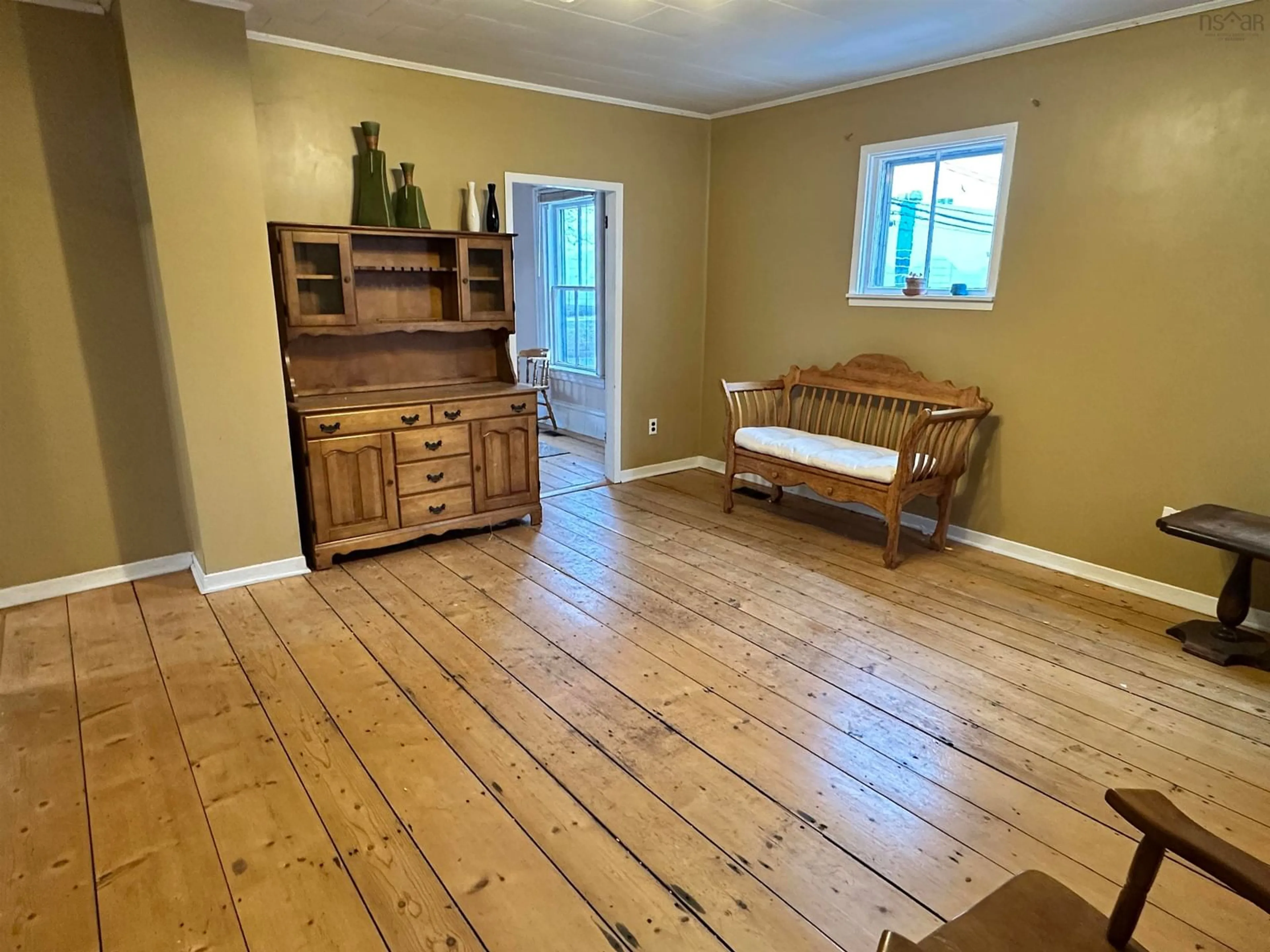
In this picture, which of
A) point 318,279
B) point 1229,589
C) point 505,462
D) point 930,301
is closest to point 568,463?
point 505,462

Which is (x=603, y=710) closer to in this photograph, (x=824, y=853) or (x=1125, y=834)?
(x=824, y=853)

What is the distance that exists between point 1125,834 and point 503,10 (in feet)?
11.9

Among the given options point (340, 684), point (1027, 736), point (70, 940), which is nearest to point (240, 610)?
point (340, 684)

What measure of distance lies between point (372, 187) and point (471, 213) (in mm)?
552

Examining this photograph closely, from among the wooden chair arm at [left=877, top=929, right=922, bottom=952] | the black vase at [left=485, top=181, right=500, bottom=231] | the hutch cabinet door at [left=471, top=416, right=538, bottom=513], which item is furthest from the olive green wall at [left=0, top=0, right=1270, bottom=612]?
the wooden chair arm at [left=877, top=929, right=922, bottom=952]

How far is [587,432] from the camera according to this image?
6941 millimetres

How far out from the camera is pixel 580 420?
6.98 metres

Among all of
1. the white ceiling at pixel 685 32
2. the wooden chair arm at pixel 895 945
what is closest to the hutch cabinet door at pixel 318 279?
the white ceiling at pixel 685 32

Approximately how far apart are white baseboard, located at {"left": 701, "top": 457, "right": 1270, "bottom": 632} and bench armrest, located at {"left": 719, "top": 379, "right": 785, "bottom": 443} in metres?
0.36

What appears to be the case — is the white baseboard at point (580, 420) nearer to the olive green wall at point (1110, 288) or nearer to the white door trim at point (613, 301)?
the white door trim at point (613, 301)

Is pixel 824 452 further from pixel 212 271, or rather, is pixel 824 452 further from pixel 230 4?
pixel 230 4

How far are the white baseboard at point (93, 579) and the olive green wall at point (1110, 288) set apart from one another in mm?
3989

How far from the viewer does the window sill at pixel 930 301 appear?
3861mm

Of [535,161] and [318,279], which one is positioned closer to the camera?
[318,279]
